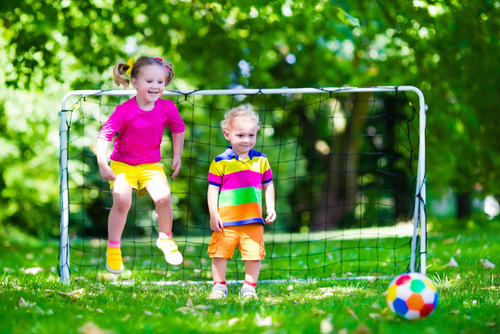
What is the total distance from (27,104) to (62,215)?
8.97 m

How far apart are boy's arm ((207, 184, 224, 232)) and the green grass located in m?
0.57

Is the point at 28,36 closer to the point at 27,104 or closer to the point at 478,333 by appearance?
the point at 27,104

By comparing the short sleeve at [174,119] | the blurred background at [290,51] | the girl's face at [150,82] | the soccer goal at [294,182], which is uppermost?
the blurred background at [290,51]

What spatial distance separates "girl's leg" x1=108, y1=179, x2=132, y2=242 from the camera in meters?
4.25

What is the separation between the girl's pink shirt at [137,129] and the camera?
13.8 ft

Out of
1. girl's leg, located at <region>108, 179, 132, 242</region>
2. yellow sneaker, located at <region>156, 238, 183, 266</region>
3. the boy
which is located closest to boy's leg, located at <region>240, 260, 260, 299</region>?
the boy

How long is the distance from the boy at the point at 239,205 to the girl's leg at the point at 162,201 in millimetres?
506

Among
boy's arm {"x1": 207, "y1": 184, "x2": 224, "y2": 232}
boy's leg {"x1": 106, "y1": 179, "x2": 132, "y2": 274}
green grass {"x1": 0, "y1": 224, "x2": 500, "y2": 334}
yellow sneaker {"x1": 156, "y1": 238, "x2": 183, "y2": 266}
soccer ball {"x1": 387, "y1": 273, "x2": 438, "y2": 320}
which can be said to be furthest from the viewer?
boy's leg {"x1": 106, "y1": 179, "x2": 132, "y2": 274}

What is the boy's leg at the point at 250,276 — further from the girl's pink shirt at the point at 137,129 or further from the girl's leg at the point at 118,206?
the girl's pink shirt at the point at 137,129

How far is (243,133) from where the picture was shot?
403 cm

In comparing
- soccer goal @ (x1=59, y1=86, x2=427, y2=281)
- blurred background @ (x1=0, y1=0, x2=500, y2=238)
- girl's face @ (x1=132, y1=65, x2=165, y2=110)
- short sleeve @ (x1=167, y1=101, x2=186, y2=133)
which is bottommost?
soccer goal @ (x1=59, y1=86, x2=427, y2=281)

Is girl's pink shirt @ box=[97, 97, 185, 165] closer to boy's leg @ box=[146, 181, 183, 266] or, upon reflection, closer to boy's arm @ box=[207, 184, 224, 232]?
boy's leg @ box=[146, 181, 183, 266]

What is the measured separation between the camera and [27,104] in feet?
41.5

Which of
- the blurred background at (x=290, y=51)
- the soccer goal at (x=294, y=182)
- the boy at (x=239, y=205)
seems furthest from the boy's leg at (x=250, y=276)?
the blurred background at (x=290, y=51)
